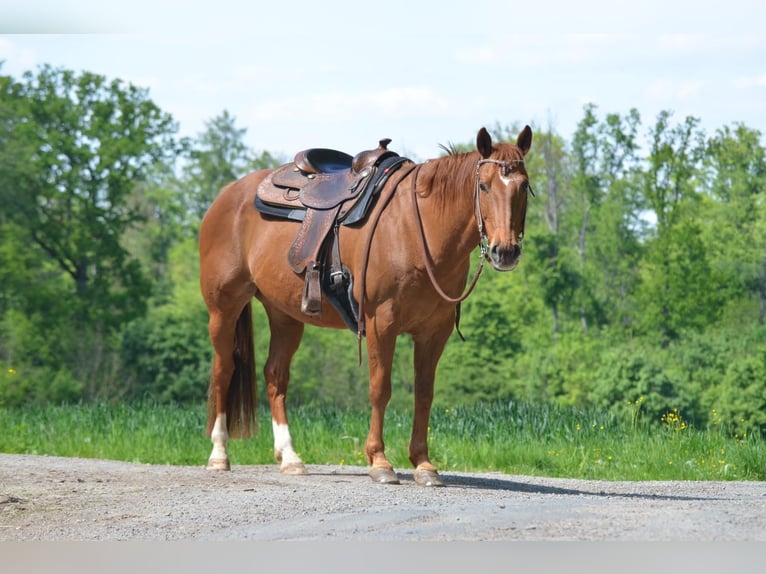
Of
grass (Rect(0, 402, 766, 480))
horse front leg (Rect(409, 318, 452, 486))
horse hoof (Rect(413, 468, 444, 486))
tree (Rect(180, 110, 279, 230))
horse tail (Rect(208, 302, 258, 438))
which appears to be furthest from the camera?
tree (Rect(180, 110, 279, 230))

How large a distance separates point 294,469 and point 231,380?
112 centimetres

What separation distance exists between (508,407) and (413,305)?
5883 mm

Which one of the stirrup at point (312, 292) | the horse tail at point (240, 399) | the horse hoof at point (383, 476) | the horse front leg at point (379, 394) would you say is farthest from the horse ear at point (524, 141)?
the horse tail at point (240, 399)

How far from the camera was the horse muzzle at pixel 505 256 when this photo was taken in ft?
23.5

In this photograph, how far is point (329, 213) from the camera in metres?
8.67

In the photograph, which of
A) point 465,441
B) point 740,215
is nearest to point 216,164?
point 740,215

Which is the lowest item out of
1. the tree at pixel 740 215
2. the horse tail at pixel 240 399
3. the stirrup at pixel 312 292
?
the horse tail at pixel 240 399

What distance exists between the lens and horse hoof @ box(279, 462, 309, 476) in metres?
9.18

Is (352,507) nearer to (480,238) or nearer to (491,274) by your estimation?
(480,238)

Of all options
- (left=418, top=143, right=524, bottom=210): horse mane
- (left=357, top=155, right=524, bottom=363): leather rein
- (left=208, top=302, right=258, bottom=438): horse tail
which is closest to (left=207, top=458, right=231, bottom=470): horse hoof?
(left=208, top=302, right=258, bottom=438): horse tail

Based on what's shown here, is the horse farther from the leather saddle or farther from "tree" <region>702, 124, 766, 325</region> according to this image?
"tree" <region>702, 124, 766, 325</region>

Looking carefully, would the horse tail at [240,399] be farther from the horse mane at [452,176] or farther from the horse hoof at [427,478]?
the horse mane at [452,176]

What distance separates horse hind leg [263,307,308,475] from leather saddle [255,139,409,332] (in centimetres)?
99

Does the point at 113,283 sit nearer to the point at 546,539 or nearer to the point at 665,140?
the point at 665,140
